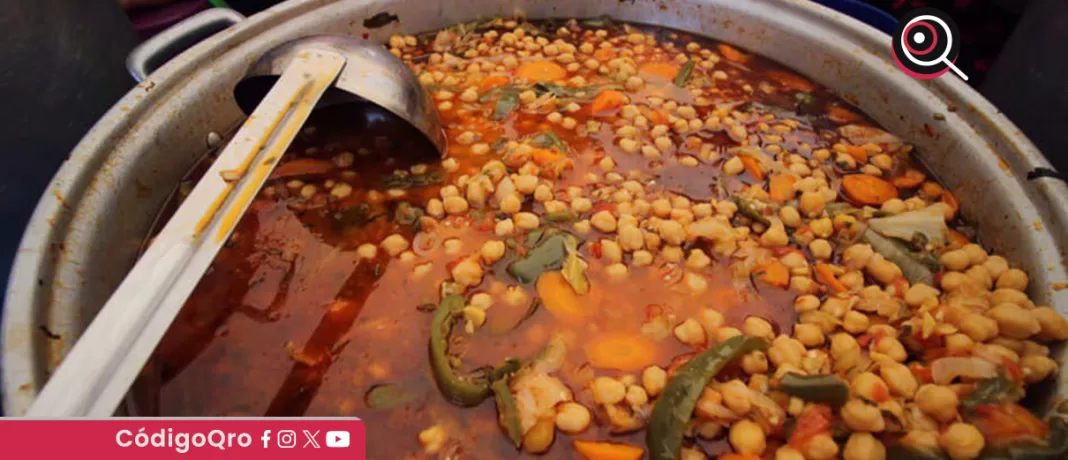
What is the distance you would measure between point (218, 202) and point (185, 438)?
1.41ft

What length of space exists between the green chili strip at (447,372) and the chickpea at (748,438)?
484mm

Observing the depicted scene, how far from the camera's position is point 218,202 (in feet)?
3.91

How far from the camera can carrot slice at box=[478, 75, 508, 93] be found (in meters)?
2.10

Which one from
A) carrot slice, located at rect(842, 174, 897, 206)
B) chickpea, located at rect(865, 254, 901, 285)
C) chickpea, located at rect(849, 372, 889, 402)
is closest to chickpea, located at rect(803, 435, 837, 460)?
chickpea, located at rect(849, 372, 889, 402)

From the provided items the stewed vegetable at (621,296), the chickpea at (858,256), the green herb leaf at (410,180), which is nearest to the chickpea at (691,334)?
the stewed vegetable at (621,296)

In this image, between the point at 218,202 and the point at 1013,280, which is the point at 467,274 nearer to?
the point at 218,202

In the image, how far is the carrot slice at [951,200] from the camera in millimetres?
1650

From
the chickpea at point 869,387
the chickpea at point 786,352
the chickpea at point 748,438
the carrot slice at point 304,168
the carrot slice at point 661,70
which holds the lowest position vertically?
the carrot slice at point 304,168

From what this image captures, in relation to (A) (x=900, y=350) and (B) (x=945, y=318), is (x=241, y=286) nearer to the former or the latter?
(A) (x=900, y=350)

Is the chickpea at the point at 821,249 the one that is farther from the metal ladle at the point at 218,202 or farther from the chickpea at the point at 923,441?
the metal ladle at the point at 218,202

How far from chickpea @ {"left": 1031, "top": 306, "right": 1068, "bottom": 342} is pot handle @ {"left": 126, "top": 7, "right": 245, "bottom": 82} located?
2.12 metres

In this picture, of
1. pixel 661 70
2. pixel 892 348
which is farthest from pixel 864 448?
pixel 661 70

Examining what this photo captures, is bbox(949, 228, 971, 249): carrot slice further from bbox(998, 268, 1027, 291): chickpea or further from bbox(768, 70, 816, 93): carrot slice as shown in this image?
bbox(768, 70, 816, 93): carrot slice

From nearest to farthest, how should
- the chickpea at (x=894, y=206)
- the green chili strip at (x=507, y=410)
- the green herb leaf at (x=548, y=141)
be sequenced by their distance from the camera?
the green chili strip at (x=507, y=410)
the chickpea at (x=894, y=206)
the green herb leaf at (x=548, y=141)
